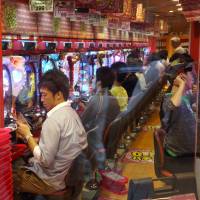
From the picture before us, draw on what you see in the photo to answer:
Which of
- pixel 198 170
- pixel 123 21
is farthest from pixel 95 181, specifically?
pixel 123 21

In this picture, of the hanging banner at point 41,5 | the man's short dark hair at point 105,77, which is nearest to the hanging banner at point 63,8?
the hanging banner at point 41,5

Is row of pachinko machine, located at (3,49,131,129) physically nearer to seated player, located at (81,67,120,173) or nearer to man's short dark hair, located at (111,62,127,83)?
seated player, located at (81,67,120,173)

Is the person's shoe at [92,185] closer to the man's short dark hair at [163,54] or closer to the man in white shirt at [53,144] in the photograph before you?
the man in white shirt at [53,144]

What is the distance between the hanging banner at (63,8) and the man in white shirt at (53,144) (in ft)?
5.06

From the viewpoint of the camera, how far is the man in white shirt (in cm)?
240

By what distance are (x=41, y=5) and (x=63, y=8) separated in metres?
0.63

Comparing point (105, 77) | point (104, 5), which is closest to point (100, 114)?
point (105, 77)

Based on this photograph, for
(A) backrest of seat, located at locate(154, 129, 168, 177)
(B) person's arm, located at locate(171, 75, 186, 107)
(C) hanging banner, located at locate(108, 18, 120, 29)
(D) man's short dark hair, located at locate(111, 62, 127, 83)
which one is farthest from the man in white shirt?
(C) hanging banner, located at locate(108, 18, 120, 29)

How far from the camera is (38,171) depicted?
2.56 meters

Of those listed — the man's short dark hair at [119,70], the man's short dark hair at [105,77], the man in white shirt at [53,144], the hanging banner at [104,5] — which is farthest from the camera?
the man's short dark hair at [119,70]

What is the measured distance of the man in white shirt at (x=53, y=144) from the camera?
240cm

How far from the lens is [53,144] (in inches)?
94.0

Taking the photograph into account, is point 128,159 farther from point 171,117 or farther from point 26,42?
point 26,42

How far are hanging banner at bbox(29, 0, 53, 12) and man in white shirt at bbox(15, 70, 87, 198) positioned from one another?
3.33 feet
